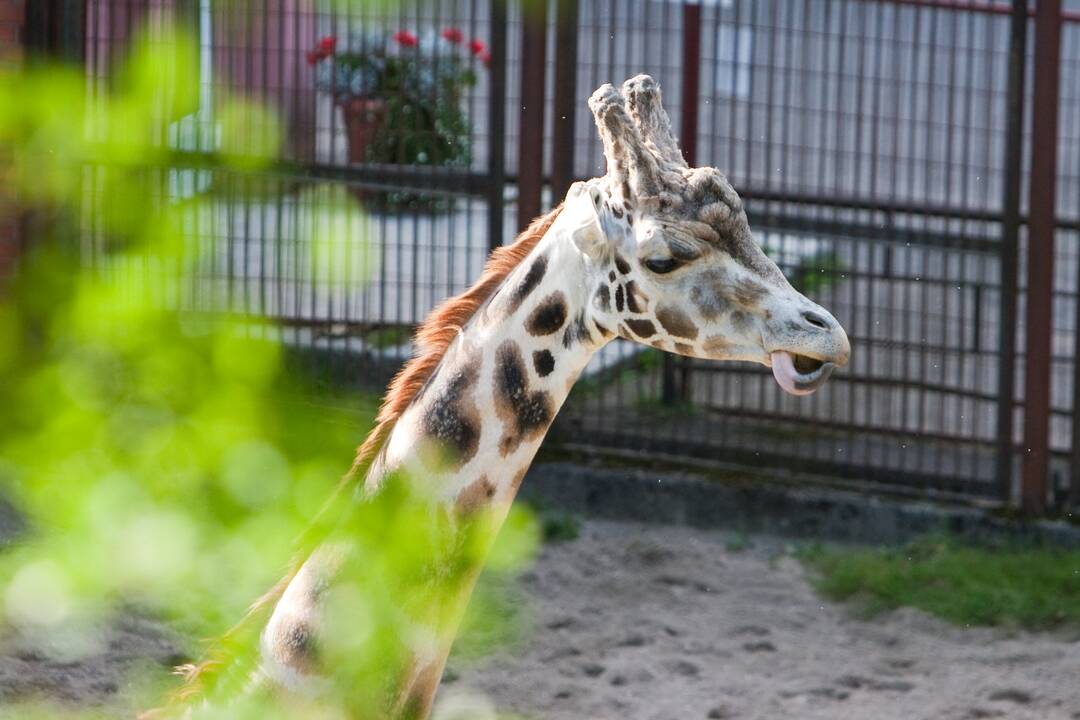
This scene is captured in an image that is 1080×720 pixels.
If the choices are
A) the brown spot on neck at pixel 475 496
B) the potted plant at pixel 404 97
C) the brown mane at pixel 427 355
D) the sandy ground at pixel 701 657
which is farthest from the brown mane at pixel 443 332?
the potted plant at pixel 404 97

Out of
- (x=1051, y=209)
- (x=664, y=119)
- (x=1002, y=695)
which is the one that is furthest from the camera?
(x=1051, y=209)

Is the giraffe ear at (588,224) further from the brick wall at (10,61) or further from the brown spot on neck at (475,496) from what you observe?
the brick wall at (10,61)

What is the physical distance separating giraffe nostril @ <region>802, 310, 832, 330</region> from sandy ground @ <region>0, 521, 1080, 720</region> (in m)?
2.57

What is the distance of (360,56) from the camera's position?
7305mm

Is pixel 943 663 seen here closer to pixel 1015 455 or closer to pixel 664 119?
pixel 1015 455

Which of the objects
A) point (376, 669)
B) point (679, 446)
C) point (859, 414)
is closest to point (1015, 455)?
point (859, 414)

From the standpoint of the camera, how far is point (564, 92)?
7.34m

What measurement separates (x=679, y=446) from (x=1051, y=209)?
1.83m

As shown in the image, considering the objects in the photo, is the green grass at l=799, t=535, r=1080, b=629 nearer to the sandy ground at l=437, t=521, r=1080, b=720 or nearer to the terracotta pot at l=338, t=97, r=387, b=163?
the sandy ground at l=437, t=521, r=1080, b=720

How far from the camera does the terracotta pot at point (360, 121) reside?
7.41 m

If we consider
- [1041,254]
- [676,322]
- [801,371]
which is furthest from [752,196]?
[801,371]

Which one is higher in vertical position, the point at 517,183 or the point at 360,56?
the point at 360,56

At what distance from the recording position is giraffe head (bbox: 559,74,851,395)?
3248 millimetres

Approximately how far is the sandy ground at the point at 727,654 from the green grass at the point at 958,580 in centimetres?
9
